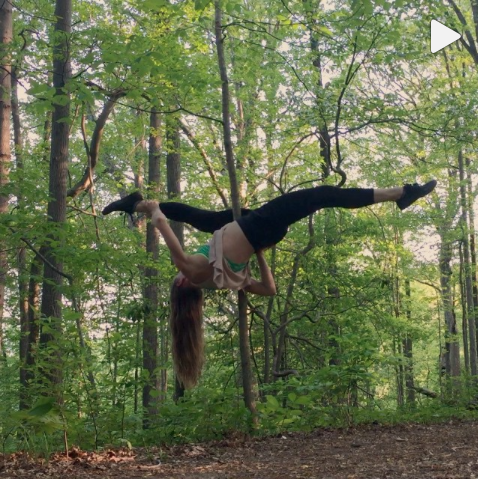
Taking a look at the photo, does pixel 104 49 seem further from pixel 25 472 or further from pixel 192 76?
pixel 25 472

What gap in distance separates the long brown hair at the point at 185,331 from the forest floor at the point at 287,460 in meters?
0.64

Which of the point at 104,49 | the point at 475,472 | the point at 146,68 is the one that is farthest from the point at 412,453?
the point at 104,49

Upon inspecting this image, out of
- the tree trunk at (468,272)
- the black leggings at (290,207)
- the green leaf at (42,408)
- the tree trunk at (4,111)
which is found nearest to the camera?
the green leaf at (42,408)

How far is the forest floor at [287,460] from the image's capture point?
139 inches

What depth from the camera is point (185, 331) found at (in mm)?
4508

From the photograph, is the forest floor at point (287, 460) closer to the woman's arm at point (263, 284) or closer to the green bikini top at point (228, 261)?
the woman's arm at point (263, 284)

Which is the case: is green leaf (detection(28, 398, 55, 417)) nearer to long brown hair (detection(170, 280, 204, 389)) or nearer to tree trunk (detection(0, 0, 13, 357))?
long brown hair (detection(170, 280, 204, 389))

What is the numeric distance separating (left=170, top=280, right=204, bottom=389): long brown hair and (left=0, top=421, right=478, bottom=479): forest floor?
A: 0.64 meters

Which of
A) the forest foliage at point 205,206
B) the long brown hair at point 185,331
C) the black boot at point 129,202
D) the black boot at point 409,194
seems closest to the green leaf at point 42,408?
the forest foliage at point 205,206

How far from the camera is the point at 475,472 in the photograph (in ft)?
10.8

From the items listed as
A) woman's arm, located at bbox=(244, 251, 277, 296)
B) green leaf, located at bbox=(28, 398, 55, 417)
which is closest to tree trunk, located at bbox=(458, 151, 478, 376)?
woman's arm, located at bbox=(244, 251, 277, 296)

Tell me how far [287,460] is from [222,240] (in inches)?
63.1

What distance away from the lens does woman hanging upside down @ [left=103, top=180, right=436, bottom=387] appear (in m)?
4.15

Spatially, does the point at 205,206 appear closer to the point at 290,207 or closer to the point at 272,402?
the point at 272,402
